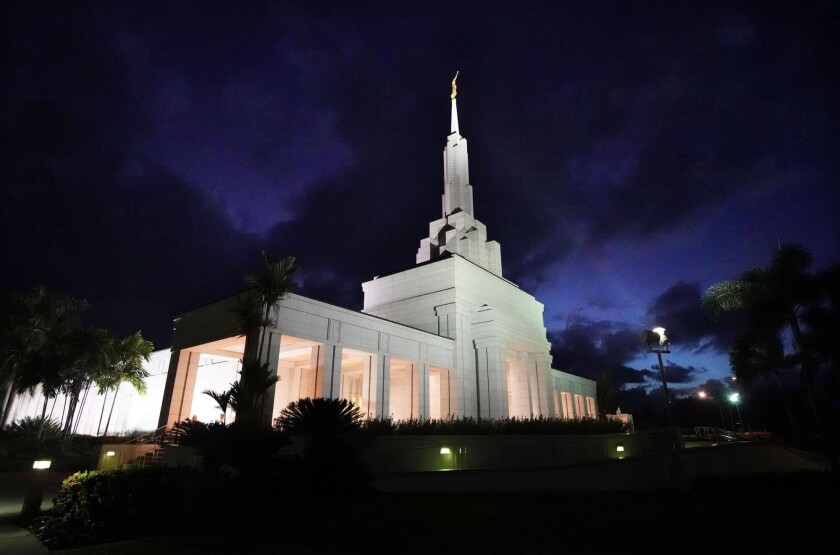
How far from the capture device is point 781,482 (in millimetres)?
14914

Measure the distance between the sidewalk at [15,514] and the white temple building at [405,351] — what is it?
20.2 feet

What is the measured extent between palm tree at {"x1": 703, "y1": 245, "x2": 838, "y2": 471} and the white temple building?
47.9 feet

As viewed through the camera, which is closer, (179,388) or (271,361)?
(271,361)

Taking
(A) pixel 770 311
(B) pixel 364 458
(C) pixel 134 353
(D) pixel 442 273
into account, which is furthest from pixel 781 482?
(C) pixel 134 353

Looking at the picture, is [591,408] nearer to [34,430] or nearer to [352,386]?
[352,386]

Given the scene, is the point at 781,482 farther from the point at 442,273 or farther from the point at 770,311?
the point at 442,273

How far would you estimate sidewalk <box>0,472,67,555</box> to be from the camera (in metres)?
8.59

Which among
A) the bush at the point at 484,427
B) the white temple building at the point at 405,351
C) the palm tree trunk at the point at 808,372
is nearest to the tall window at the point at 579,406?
the white temple building at the point at 405,351

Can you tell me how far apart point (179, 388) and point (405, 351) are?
1250 centimetres

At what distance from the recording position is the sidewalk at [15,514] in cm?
859

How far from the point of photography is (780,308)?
20.8 m

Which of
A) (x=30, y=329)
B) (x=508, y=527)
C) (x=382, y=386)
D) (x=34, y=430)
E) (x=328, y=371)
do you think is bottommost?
(x=508, y=527)

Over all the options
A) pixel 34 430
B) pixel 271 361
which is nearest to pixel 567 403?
pixel 271 361

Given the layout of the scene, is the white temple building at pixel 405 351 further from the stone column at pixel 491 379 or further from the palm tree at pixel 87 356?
the palm tree at pixel 87 356
